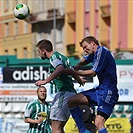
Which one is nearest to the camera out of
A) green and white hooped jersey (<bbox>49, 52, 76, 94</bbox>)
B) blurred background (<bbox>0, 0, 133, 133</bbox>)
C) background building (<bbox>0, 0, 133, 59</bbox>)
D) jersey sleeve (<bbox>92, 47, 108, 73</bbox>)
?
jersey sleeve (<bbox>92, 47, 108, 73</bbox>)

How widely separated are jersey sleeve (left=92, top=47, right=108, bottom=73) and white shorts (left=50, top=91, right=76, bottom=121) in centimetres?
105

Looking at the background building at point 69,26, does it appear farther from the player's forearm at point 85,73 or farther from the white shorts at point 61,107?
the player's forearm at point 85,73

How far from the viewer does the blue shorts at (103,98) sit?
46.3 ft

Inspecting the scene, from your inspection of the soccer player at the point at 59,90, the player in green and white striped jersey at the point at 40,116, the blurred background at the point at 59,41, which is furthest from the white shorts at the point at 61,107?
the blurred background at the point at 59,41

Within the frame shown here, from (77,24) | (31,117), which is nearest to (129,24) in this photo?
(77,24)

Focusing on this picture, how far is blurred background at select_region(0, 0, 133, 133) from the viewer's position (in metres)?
31.8

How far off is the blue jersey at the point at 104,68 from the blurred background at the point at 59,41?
53.1 feet

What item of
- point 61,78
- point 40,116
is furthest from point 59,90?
point 40,116

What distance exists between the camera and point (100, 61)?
14039mm

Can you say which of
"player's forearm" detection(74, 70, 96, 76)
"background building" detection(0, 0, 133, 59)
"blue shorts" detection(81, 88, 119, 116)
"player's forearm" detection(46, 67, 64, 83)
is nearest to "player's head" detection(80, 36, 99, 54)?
"player's forearm" detection(74, 70, 96, 76)

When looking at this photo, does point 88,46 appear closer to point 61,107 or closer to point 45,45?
point 45,45

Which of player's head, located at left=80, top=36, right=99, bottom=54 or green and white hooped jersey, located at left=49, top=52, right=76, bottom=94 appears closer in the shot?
player's head, located at left=80, top=36, right=99, bottom=54

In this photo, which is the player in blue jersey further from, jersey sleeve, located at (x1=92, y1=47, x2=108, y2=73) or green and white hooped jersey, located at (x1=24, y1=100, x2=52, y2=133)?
green and white hooped jersey, located at (x1=24, y1=100, x2=52, y2=133)

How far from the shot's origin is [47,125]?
1731 cm
